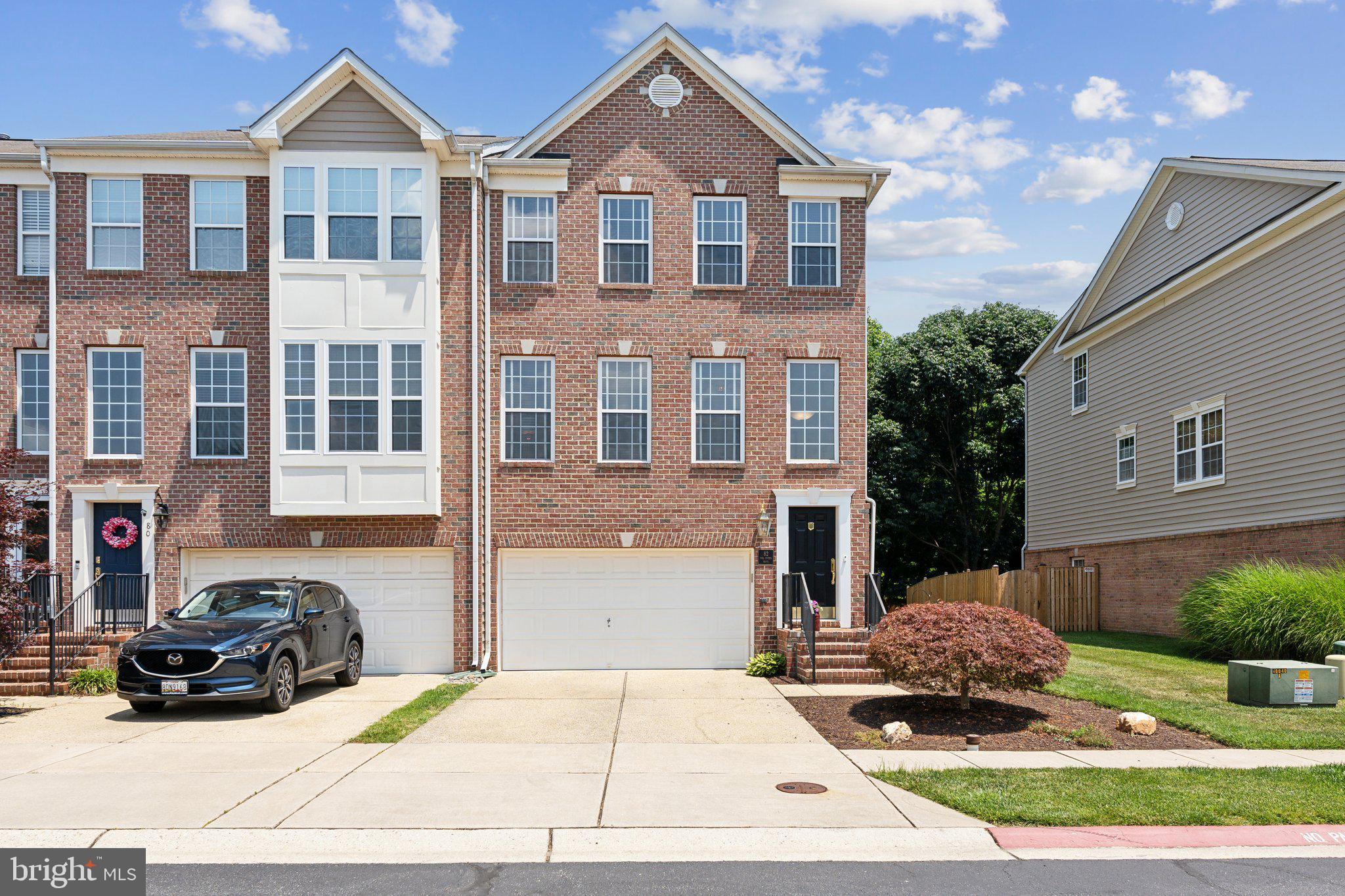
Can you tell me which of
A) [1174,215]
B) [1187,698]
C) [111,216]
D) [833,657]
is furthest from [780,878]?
[1174,215]

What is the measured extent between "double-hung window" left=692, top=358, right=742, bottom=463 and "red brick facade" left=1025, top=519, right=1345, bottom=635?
32.4 feet

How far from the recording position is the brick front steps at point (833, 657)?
52.5ft

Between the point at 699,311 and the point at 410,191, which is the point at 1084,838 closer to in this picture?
the point at 699,311

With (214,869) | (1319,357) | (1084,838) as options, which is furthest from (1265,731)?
(214,869)

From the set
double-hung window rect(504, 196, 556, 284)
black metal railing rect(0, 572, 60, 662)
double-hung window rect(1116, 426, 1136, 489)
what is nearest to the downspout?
double-hung window rect(504, 196, 556, 284)

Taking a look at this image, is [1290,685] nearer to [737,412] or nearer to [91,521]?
[737,412]

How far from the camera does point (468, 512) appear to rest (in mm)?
17672

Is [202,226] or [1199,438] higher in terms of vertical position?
[202,226]

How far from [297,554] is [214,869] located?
1131cm

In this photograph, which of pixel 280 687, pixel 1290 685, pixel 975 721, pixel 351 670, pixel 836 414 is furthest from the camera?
pixel 836 414

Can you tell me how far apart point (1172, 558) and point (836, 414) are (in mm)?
9084

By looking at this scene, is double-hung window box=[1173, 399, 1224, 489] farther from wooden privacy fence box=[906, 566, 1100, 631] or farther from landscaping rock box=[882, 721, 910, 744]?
landscaping rock box=[882, 721, 910, 744]

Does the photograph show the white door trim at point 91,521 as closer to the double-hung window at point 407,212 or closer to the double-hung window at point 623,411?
the double-hung window at point 407,212

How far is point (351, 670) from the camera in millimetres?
16062
